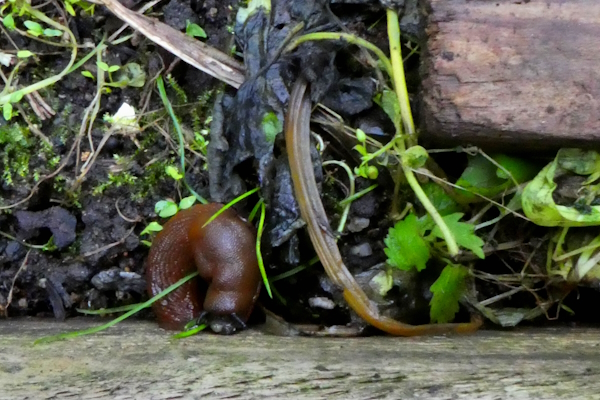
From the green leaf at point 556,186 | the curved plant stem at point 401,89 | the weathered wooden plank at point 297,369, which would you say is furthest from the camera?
the curved plant stem at point 401,89

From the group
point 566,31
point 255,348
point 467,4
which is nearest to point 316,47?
point 467,4

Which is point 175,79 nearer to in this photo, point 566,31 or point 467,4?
point 467,4

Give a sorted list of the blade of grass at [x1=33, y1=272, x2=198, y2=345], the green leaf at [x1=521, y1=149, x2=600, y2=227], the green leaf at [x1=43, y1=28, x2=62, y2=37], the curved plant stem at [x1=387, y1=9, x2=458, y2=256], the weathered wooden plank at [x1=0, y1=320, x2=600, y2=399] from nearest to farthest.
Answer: the weathered wooden plank at [x1=0, y1=320, x2=600, y2=399] < the blade of grass at [x1=33, y1=272, x2=198, y2=345] < the green leaf at [x1=521, y1=149, x2=600, y2=227] < the curved plant stem at [x1=387, y1=9, x2=458, y2=256] < the green leaf at [x1=43, y1=28, x2=62, y2=37]

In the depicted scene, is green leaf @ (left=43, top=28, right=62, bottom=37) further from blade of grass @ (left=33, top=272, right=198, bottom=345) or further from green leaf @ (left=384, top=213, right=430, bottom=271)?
green leaf @ (left=384, top=213, right=430, bottom=271)

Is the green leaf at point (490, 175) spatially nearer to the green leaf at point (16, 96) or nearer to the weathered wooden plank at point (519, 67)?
the weathered wooden plank at point (519, 67)

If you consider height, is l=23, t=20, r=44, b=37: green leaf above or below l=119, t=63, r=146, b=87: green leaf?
above

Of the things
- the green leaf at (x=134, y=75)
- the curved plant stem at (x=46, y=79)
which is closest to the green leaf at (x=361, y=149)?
the green leaf at (x=134, y=75)

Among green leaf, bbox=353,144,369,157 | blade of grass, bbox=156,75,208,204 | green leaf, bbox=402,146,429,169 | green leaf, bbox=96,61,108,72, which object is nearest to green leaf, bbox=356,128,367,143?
green leaf, bbox=353,144,369,157
